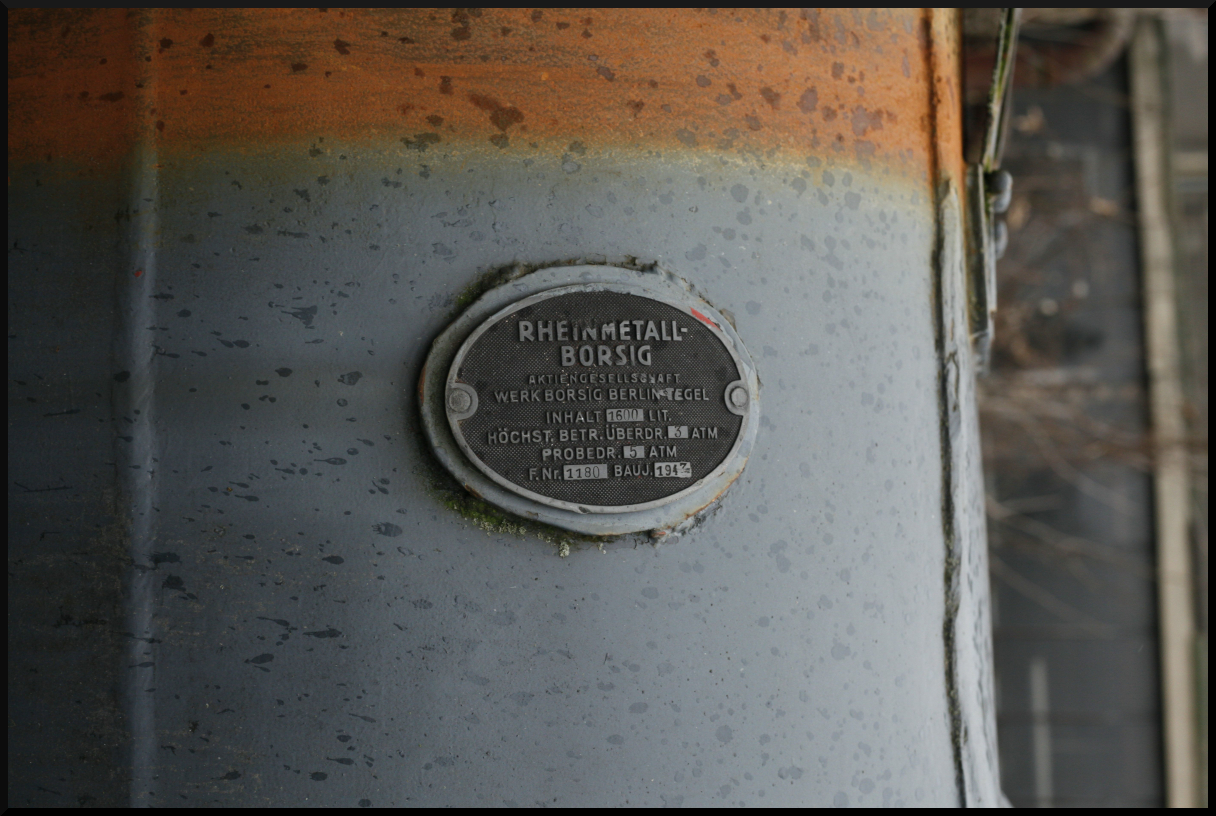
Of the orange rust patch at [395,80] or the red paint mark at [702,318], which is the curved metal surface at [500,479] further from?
the orange rust patch at [395,80]

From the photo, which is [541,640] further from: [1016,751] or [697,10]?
[1016,751]

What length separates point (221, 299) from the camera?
1214 millimetres

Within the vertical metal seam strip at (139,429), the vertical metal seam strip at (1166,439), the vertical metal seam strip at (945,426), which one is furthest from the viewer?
the vertical metal seam strip at (1166,439)

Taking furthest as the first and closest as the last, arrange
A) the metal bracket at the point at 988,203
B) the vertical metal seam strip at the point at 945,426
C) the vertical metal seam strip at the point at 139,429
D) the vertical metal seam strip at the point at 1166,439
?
the vertical metal seam strip at the point at 1166,439 → the metal bracket at the point at 988,203 → the vertical metal seam strip at the point at 945,426 → the vertical metal seam strip at the point at 139,429

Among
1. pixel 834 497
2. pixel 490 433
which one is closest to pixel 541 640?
pixel 490 433

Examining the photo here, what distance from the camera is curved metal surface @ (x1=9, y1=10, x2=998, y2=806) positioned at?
120 centimetres

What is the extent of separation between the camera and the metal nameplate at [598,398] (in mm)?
1220

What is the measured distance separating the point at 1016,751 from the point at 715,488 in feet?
13.3

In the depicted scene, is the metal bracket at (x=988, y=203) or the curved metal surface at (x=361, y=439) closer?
the curved metal surface at (x=361, y=439)

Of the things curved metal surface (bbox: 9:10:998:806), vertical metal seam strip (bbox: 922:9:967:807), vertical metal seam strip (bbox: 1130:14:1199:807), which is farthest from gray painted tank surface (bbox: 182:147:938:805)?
vertical metal seam strip (bbox: 1130:14:1199:807)

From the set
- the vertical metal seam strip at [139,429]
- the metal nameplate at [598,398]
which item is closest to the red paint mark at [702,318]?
the metal nameplate at [598,398]

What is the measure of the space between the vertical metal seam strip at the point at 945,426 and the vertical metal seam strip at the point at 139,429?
123 centimetres

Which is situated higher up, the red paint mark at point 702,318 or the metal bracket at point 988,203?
the metal bracket at point 988,203

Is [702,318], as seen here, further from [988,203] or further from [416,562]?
[988,203]
